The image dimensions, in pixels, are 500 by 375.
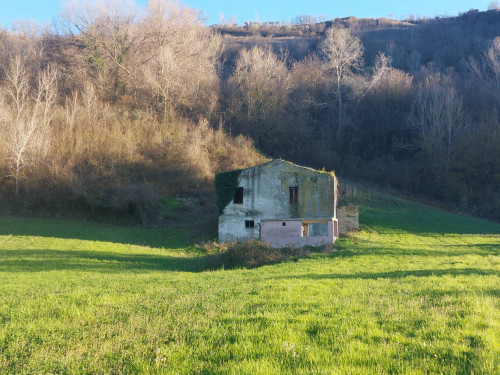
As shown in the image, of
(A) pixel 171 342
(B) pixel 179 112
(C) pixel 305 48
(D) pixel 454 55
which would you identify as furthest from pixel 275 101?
(A) pixel 171 342

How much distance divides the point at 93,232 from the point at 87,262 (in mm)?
13486

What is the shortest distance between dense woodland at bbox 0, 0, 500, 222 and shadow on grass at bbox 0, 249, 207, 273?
15723 mm

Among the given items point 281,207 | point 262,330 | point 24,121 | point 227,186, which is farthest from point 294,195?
point 24,121

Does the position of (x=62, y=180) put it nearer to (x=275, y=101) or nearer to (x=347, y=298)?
(x=275, y=101)

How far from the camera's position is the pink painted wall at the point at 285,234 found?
105ft

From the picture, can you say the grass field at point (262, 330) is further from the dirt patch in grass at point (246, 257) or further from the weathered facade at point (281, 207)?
the weathered facade at point (281, 207)

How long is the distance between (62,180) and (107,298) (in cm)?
3868

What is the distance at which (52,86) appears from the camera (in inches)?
2037

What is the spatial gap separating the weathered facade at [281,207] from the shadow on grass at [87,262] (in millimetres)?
9431

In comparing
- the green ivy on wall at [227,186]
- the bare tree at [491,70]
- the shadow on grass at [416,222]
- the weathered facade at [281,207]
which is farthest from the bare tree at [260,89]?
the bare tree at [491,70]

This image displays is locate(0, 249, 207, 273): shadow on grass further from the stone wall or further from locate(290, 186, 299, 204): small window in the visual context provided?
the stone wall

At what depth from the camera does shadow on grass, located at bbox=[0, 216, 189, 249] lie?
32.0 metres

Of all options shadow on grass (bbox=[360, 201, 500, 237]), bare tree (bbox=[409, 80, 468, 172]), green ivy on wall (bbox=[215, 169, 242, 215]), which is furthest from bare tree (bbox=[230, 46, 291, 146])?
green ivy on wall (bbox=[215, 169, 242, 215])

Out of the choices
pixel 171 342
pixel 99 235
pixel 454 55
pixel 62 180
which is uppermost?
pixel 454 55
